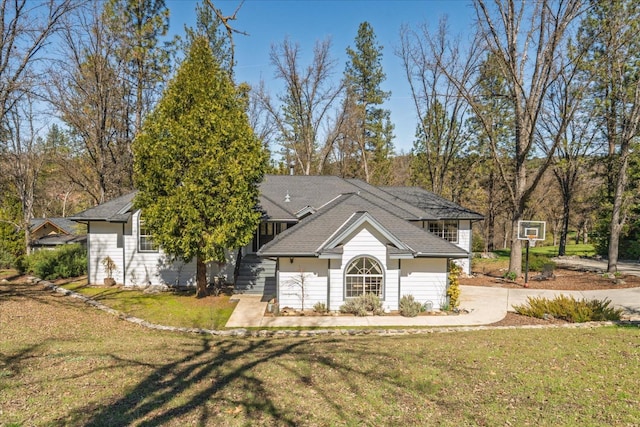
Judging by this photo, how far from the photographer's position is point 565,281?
811 inches

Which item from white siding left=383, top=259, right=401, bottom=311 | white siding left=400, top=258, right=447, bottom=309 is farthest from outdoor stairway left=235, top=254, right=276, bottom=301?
white siding left=400, top=258, right=447, bottom=309

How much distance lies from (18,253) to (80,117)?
31.0 feet

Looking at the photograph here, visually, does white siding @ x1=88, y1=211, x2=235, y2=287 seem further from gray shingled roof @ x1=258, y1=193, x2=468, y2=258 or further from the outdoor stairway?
gray shingled roof @ x1=258, y1=193, x2=468, y2=258

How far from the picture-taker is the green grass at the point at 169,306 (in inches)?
514

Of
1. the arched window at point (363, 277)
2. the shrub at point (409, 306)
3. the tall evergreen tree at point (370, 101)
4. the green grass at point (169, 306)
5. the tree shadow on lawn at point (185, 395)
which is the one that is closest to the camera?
the tree shadow on lawn at point (185, 395)

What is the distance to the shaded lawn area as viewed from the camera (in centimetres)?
602

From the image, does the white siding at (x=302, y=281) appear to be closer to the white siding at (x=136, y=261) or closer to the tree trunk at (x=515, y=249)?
the white siding at (x=136, y=261)

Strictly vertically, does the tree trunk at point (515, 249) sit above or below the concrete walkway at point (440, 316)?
above

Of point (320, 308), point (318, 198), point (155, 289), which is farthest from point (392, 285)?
point (155, 289)

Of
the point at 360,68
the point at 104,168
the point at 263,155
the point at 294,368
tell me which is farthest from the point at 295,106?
the point at 294,368

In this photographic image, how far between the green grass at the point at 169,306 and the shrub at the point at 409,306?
260 inches

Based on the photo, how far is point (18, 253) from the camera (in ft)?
76.2

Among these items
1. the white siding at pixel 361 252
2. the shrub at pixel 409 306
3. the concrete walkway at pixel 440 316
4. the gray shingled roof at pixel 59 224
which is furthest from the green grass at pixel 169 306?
the gray shingled roof at pixel 59 224

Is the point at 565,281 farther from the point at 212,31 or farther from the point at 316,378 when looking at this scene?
the point at 212,31
